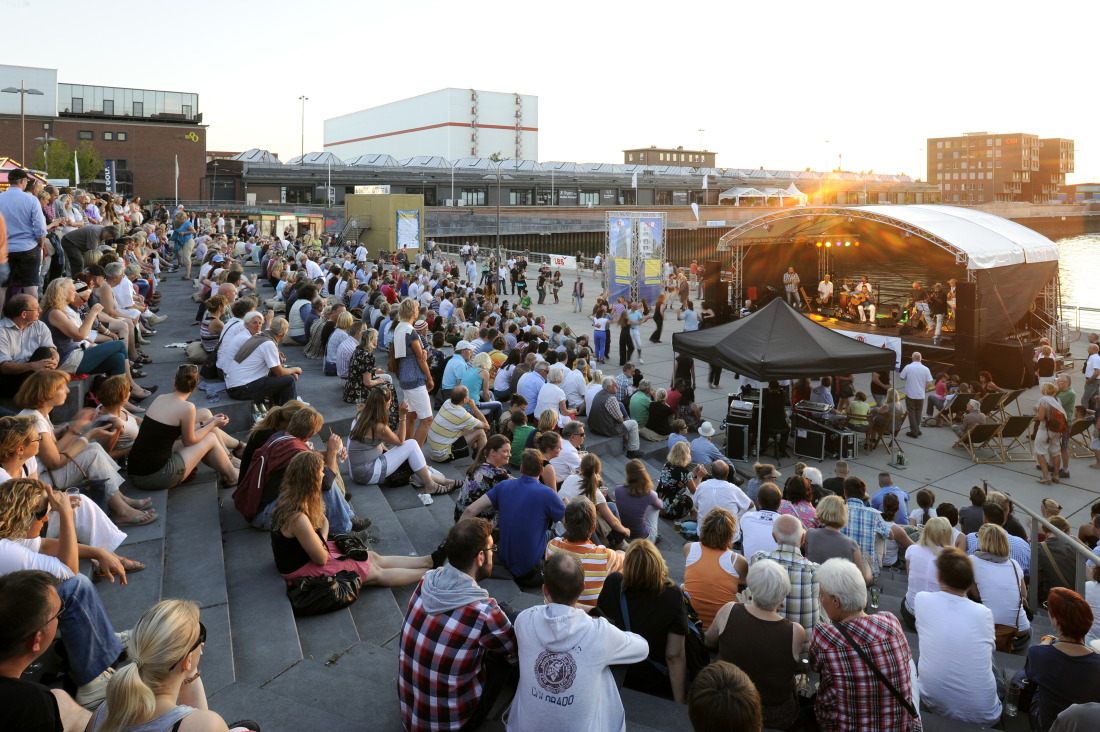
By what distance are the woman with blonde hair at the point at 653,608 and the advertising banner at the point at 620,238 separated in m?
21.6

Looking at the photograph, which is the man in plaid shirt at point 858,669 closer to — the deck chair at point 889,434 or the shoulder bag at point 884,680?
the shoulder bag at point 884,680

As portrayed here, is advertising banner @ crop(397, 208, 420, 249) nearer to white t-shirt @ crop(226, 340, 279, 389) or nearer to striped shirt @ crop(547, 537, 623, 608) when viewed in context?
white t-shirt @ crop(226, 340, 279, 389)

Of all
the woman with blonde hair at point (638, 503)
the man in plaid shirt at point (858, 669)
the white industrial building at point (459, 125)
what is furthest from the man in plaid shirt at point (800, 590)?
the white industrial building at point (459, 125)

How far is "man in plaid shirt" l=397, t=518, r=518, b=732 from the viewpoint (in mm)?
3439

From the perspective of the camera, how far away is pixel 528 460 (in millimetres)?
5449

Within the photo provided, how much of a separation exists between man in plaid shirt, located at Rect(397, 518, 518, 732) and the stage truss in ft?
59.2

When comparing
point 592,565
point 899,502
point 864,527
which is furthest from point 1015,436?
point 592,565

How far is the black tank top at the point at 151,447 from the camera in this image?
5.75m

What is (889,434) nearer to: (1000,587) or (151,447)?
(1000,587)

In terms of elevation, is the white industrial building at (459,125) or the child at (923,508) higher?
the white industrial building at (459,125)

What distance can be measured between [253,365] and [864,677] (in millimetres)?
6809

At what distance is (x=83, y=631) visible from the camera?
11.3ft

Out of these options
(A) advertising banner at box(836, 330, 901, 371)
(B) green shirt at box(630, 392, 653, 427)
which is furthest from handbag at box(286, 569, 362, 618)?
(A) advertising banner at box(836, 330, 901, 371)

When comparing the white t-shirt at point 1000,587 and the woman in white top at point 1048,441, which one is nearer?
the white t-shirt at point 1000,587
